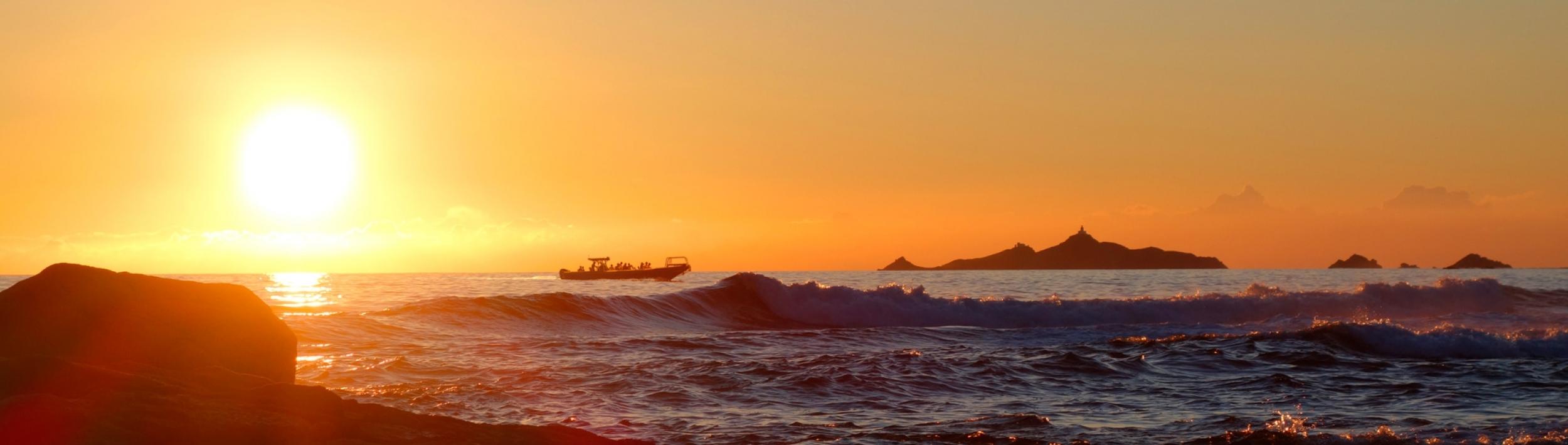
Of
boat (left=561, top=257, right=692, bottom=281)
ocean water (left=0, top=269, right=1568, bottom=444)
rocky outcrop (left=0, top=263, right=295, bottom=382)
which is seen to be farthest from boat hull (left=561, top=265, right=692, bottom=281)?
rocky outcrop (left=0, top=263, right=295, bottom=382)

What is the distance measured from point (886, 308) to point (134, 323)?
30.8 metres

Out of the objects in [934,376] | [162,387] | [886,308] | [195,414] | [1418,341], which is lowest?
[934,376]

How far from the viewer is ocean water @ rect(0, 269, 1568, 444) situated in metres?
13.2

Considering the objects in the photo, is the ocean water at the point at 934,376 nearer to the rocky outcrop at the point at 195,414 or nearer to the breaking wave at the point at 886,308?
the breaking wave at the point at 886,308

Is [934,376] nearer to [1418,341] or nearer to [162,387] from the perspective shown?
[162,387]

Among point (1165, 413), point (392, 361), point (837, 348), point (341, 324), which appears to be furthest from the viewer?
point (341, 324)

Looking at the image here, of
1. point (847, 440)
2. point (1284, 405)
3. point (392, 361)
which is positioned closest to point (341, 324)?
point (392, 361)

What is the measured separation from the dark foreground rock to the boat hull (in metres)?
120

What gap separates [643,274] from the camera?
13288 centimetres

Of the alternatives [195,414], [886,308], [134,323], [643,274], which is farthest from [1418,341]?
[643,274]

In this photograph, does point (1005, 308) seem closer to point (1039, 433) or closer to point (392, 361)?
point (392, 361)

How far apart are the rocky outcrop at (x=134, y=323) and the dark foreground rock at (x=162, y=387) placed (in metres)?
0.01

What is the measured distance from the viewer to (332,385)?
16.6 metres

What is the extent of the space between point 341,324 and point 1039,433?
19761 mm
